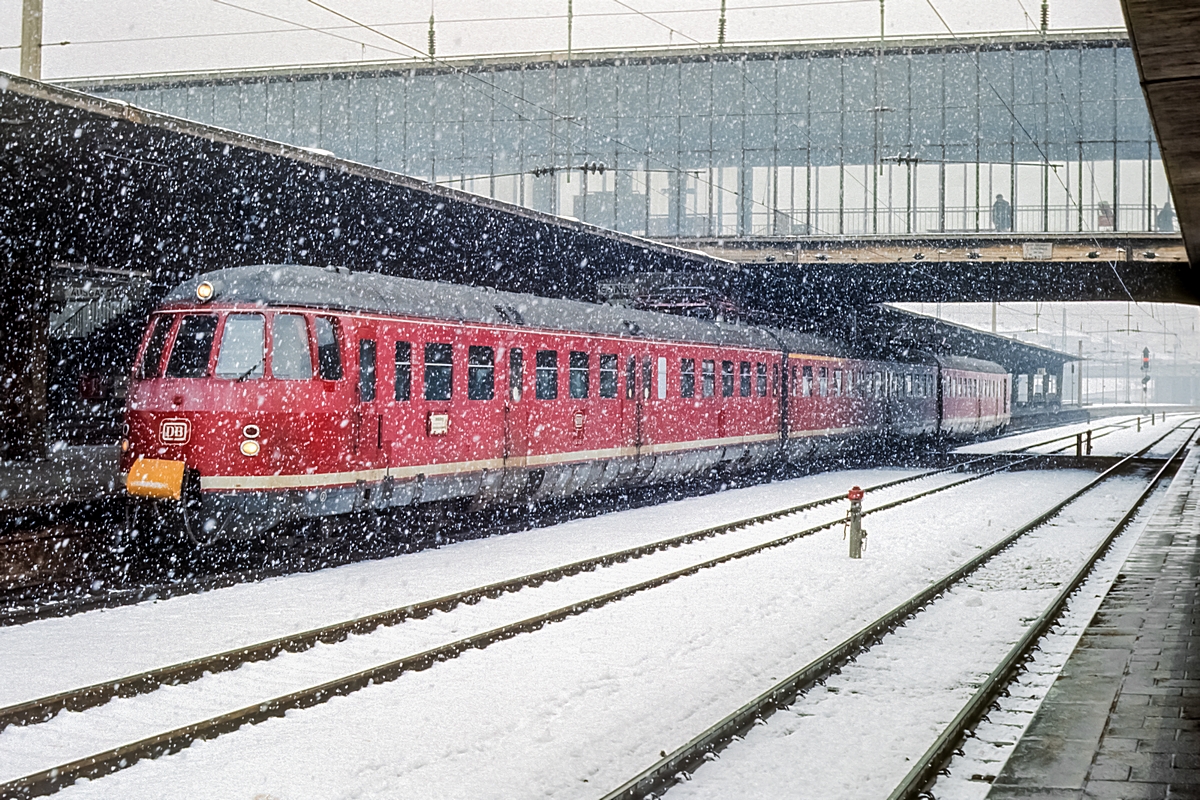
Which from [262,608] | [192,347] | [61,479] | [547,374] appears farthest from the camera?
[61,479]

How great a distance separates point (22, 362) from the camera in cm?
2059

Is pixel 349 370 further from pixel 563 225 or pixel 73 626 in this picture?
pixel 563 225

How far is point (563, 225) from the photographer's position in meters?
20.8

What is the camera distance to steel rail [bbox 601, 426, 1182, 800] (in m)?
6.23

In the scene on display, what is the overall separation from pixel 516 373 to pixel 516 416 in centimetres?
55

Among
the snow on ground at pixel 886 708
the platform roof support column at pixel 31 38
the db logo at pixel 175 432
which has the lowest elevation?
the snow on ground at pixel 886 708

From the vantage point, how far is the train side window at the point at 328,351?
42.7 ft

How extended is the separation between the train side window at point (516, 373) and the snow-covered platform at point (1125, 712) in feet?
25.1

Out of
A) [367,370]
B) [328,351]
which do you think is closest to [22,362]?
[367,370]

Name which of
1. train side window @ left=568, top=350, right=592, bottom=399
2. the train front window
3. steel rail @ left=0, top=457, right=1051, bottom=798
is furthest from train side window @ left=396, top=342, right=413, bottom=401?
train side window @ left=568, top=350, right=592, bottom=399

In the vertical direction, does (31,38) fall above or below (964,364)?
above

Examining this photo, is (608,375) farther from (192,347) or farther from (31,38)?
(31,38)

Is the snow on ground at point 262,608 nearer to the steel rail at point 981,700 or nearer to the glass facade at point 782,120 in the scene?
the steel rail at point 981,700

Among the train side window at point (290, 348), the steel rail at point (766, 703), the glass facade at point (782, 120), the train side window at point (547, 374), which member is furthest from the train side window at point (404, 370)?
the glass facade at point (782, 120)
